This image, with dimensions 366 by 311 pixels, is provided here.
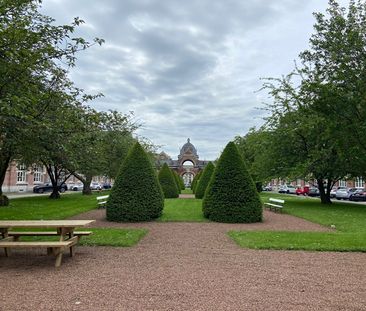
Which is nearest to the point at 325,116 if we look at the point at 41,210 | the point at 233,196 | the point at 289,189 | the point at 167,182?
the point at 233,196

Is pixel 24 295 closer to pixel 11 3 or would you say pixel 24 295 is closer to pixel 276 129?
pixel 11 3

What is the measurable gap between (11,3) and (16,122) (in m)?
2.80

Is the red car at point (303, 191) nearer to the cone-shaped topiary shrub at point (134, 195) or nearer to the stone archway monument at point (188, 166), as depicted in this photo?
the cone-shaped topiary shrub at point (134, 195)

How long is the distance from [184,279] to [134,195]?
8.98 m

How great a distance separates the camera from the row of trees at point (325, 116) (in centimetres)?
1046

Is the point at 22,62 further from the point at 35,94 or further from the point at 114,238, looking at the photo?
the point at 114,238

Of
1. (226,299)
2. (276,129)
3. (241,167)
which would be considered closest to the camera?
(226,299)

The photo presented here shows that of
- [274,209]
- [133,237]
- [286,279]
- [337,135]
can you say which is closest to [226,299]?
[286,279]

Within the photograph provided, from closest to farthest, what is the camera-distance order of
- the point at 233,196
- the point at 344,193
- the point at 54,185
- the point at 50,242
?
the point at 50,242
the point at 233,196
the point at 54,185
the point at 344,193

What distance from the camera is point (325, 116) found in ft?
36.0

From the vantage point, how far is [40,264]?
7137mm

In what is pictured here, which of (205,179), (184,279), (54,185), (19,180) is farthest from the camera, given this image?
(19,180)

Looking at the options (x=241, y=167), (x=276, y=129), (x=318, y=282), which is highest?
(x=276, y=129)

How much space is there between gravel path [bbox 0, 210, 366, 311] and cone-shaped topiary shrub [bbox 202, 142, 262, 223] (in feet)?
18.5
